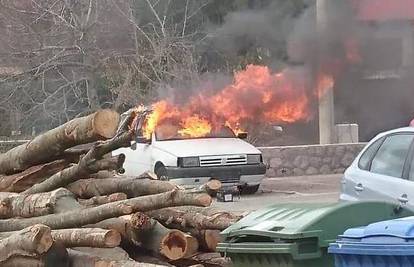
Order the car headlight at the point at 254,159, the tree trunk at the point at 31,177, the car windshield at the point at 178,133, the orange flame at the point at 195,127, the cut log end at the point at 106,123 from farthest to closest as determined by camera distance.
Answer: the car headlight at the point at 254,159 < the car windshield at the point at 178,133 < the orange flame at the point at 195,127 < the tree trunk at the point at 31,177 < the cut log end at the point at 106,123

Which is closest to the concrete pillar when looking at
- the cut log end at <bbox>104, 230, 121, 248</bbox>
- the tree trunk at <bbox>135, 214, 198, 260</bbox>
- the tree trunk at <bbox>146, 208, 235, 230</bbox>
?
the tree trunk at <bbox>146, 208, 235, 230</bbox>

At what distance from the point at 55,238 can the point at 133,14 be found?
596 inches

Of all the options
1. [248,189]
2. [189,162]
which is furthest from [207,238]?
[248,189]

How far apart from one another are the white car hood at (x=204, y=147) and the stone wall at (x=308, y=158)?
12.0ft

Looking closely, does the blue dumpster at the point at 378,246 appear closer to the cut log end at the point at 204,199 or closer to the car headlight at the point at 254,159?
the cut log end at the point at 204,199

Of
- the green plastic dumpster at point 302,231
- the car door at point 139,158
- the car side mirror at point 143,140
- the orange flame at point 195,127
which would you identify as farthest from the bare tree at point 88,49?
the green plastic dumpster at point 302,231

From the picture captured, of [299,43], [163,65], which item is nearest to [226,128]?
[299,43]

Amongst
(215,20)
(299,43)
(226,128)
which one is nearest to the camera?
(299,43)

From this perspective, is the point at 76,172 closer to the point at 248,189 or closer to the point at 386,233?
the point at 386,233

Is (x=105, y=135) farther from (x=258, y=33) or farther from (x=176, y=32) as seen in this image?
(x=176, y=32)

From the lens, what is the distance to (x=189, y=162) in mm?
15461

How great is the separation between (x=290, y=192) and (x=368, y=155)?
8731 mm

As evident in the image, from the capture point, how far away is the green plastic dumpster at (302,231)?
5.27 m

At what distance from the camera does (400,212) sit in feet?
18.0
